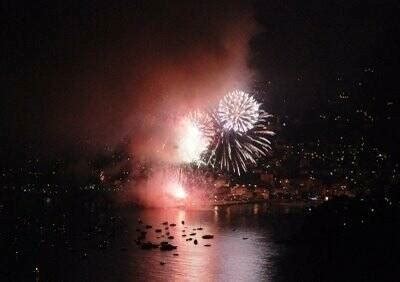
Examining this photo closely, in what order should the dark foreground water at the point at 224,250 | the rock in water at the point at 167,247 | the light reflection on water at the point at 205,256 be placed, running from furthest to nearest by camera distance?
the rock in water at the point at 167,247 → the light reflection on water at the point at 205,256 → the dark foreground water at the point at 224,250

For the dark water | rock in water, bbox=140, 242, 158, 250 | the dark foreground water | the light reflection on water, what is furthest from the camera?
rock in water, bbox=140, 242, 158, 250

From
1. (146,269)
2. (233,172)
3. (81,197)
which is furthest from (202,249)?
(81,197)

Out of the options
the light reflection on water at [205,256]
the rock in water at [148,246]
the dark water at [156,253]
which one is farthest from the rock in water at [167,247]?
the rock in water at [148,246]

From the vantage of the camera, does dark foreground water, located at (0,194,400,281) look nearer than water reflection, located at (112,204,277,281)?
Yes

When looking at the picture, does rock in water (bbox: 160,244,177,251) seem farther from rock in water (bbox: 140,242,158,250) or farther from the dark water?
rock in water (bbox: 140,242,158,250)

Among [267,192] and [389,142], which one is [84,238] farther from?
[267,192]

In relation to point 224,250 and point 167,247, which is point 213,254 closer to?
point 224,250

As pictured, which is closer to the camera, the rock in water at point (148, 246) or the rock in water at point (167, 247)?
the rock in water at point (167, 247)

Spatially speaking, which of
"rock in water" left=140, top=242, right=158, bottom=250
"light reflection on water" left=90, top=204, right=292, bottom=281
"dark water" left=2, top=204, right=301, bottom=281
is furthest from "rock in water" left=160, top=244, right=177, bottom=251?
"rock in water" left=140, top=242, right=158, bottom=250

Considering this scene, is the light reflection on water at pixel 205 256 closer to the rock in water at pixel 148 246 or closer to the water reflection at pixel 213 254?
the water reflection at pixel 213 254
